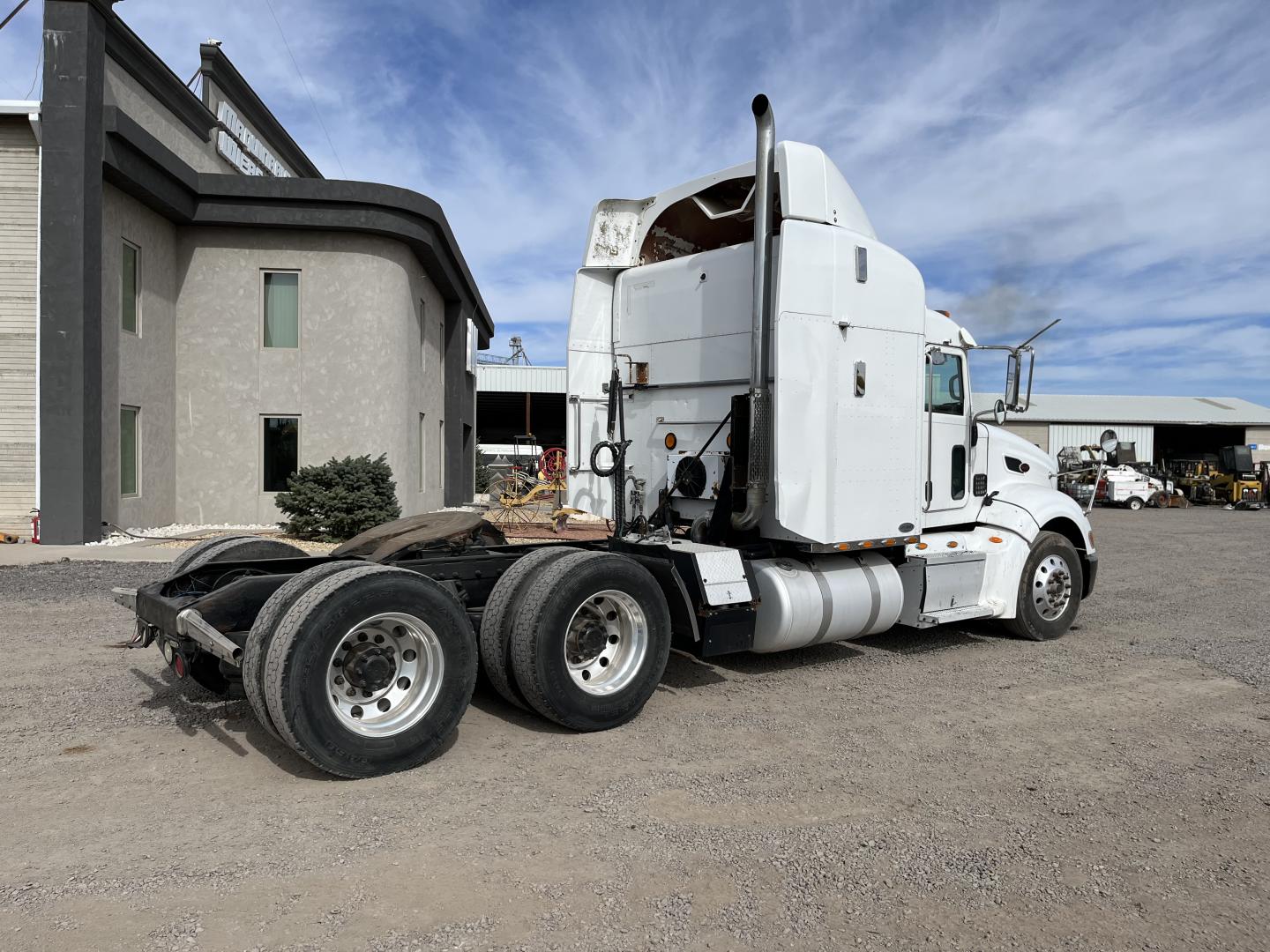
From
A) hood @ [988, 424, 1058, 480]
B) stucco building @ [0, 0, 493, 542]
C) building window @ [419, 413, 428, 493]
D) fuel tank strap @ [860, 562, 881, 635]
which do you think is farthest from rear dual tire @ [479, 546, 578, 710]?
building window @ [419, 413, 428, 493]

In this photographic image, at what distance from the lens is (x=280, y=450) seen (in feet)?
58.2

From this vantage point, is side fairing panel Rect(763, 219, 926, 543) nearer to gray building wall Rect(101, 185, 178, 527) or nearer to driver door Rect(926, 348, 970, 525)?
driver door Rect(926, 348, 970, 525)

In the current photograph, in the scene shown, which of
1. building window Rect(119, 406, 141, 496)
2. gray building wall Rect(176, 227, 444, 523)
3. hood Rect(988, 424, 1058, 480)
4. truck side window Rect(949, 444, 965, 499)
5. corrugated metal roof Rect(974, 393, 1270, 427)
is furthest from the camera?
corrugated metal roof Rect(974, 393, 1270, 427)

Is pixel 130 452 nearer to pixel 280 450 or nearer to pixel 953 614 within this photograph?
pixel 280 450

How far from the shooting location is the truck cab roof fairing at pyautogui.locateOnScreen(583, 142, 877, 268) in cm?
617

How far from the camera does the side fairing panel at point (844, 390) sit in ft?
20.2

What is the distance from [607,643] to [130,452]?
1349cm

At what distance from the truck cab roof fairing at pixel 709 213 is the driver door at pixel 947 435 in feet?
5.31

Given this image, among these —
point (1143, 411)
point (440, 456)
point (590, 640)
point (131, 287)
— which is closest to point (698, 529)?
point (590, 640)

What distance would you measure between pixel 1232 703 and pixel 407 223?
16.1 m

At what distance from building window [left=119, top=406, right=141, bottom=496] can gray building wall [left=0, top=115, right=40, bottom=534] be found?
4.21 ft

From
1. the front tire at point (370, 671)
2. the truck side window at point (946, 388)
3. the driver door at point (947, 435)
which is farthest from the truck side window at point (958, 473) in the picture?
the front tire at point (370, 671)

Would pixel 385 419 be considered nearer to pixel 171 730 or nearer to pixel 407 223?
pixel 407 223

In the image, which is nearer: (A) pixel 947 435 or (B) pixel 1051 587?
(A) pixel 947 435
